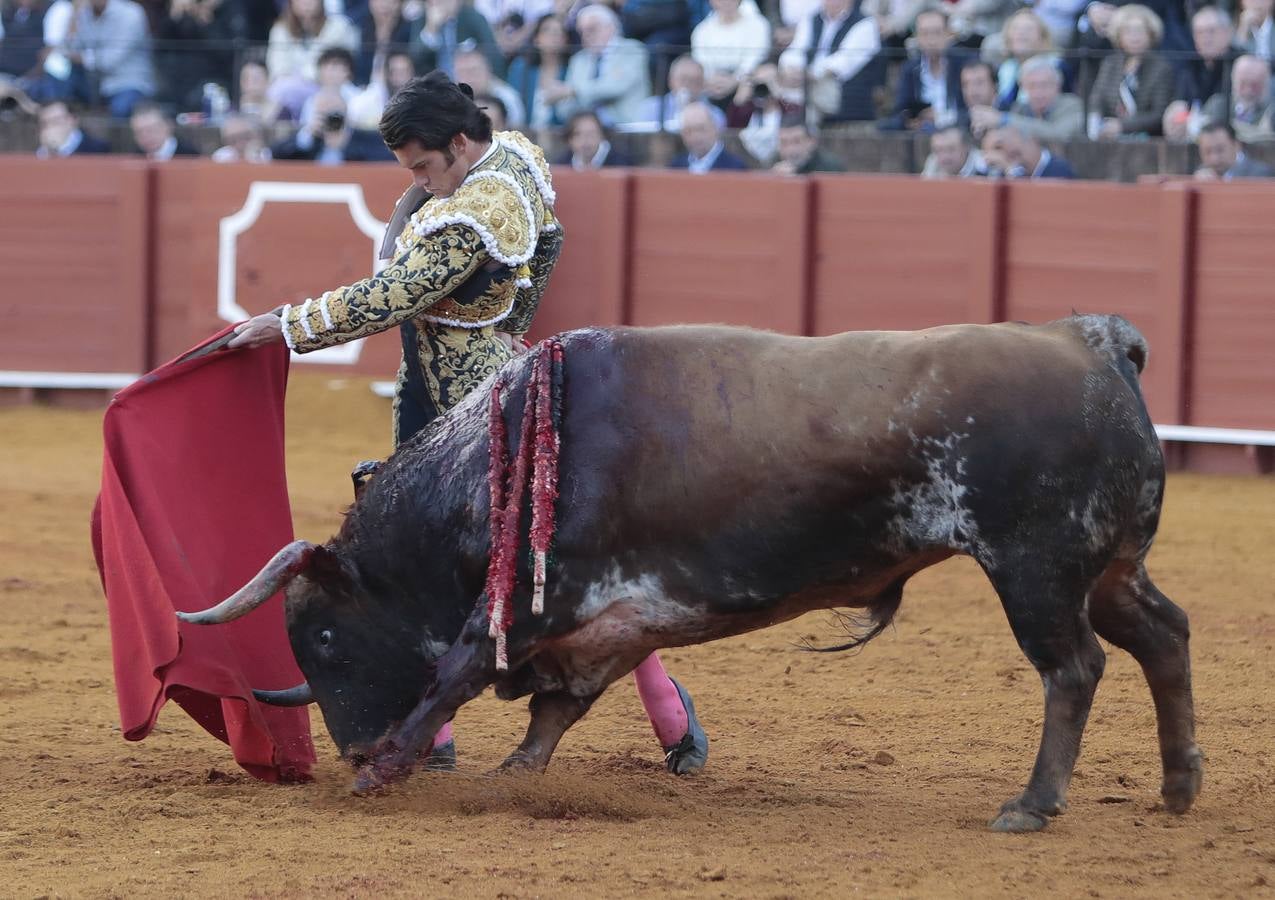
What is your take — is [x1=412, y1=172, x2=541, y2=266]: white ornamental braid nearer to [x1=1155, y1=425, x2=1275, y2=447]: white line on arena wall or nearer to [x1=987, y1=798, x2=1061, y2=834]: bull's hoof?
[x1=987, y1=798, x2=1061, y2=834]: bull's hoof

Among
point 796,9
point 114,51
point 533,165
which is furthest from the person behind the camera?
point 114,51

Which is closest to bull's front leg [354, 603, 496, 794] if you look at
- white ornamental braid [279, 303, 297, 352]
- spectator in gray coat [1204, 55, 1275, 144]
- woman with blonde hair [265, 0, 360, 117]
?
white ornamental braid [279, 303, 297, 352]

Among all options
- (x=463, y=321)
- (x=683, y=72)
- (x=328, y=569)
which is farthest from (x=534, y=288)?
(x=683, y=72)

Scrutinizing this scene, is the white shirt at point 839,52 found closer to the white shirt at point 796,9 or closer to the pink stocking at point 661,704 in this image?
the white shirt at point 796,9

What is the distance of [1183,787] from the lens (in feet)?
→ 12.2

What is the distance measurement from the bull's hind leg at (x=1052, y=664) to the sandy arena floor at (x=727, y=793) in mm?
67

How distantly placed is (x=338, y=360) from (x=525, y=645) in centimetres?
680

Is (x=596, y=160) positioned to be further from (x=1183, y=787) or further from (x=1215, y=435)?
(x=1183, y=787)

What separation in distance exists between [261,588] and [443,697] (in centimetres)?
44

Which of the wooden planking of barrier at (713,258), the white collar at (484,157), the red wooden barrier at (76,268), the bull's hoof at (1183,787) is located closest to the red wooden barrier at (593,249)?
the wooden planking of barrier at (713,258)

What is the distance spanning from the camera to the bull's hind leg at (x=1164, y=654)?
3738 mm

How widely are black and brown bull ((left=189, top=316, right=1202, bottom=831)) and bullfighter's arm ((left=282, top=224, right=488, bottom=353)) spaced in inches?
9.1

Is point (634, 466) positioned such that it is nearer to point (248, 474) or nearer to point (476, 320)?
point (476, 320)

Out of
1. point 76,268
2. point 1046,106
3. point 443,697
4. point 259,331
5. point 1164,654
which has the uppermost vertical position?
point 1046,106
